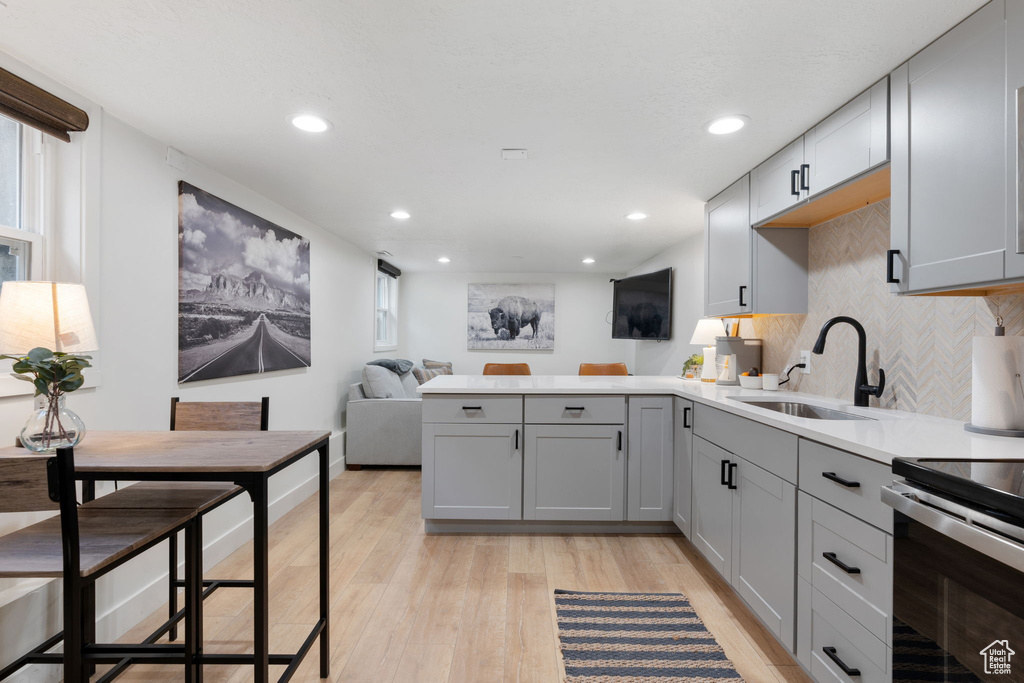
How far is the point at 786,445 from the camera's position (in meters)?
1.84

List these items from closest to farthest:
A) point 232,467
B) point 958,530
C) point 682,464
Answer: point 958,530
point 232,467
point 682,464

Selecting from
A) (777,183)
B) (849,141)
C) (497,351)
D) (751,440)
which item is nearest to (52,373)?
(751,440)

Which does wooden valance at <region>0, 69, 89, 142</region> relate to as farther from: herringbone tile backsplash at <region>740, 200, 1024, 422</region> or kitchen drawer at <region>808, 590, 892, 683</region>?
herringbone tile backsplash at <region>740, 200, 1024, 422</region>

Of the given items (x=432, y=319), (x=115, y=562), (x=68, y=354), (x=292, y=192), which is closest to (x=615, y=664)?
(x=115, y=562)

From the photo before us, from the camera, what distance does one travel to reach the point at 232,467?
132 centimetres

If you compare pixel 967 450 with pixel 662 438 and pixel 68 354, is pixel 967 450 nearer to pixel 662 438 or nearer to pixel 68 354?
pixel 662 438

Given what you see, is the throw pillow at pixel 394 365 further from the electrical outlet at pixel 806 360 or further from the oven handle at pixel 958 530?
the oven handle at pixel 958 530

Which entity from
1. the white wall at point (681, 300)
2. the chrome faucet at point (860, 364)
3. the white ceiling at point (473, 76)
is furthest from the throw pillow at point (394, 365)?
the chrome faucet at point (860, 364)

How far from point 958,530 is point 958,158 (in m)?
1.11

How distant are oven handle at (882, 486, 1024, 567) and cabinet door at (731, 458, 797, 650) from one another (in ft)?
1.91

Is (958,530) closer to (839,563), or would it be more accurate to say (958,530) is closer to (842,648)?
(839,563)

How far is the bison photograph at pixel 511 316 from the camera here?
762cm

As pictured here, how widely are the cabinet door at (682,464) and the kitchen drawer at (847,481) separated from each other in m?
1.13

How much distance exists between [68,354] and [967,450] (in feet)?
8.22
